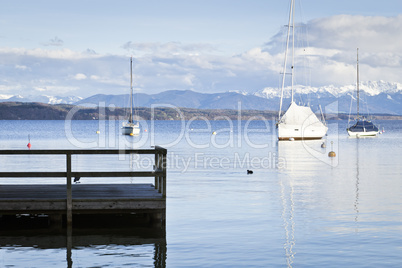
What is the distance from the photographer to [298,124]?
8894 centimetres

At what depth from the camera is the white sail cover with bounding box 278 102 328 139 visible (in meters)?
87.1

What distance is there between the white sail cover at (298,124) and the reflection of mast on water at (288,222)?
55.1 meters

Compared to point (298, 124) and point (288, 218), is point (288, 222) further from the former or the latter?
point (298, 124)

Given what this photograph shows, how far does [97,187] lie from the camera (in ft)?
68.0

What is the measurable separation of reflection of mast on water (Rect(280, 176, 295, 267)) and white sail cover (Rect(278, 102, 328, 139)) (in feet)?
181

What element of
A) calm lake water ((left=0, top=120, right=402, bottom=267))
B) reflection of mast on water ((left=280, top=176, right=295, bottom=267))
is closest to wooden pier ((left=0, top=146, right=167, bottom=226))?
calm lake water ((left=0, top=120, right=402, bottom=267))

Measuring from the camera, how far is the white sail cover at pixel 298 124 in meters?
87.1

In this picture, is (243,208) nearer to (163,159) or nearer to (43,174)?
(163,159)

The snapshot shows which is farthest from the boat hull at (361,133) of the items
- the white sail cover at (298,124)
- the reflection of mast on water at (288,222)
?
the reflection of mast on water at (288,222)

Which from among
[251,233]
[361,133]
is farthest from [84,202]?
[361,133]

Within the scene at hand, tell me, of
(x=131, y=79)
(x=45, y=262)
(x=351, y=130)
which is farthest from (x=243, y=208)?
(x=351, y=130)

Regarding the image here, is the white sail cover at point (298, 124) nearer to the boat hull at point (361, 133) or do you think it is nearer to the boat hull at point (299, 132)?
the boat hull at point (299, 132)

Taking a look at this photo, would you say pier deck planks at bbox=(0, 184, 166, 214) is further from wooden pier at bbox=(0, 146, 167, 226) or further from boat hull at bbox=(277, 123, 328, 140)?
boat hull at bbox=(277, 123, 328, 140)

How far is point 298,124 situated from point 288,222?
68350 mm
